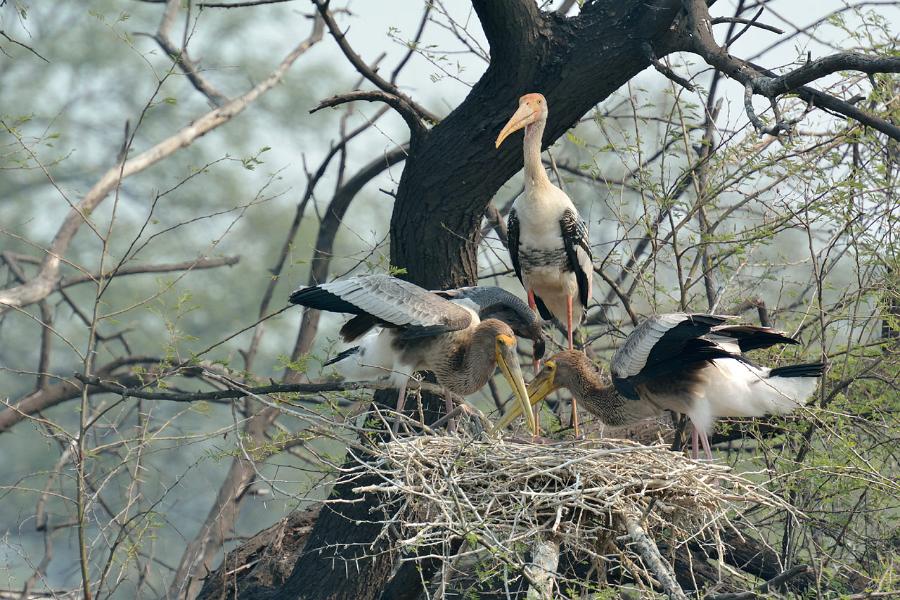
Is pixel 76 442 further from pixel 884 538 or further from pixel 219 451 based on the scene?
pixel 884 538

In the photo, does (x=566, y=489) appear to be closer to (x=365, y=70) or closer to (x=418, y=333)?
(x=418, y=333)

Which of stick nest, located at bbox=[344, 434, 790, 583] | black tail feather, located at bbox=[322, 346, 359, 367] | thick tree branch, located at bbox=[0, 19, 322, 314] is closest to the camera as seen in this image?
stick nest, located at bbox=[344, 434, 790, 583]

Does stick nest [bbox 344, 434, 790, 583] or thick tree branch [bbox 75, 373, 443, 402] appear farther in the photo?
thick tree branch [bbox 75, 373, 443, 402]

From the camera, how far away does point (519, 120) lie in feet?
19.1

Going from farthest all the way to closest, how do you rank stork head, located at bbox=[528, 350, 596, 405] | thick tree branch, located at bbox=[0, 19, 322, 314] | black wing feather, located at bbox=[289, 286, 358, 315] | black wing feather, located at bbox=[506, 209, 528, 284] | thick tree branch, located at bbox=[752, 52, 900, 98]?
thick tree branch, located at bbox=[0, 19, 322, 314] < black wing feather, located at bbox=[506, 209, 528, 284] < stork head, located at bbox=[528, 350, 596, 405] < black wing feather, located at bbox=[289, 286, 358, 315] < thick tree branch, located at bbox=[752, 52, 900, 98]

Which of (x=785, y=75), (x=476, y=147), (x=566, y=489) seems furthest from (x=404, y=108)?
(x=566, y=489)

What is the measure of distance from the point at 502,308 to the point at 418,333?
→ 2.35 feet

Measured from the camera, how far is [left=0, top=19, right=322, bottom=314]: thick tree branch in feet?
28.0

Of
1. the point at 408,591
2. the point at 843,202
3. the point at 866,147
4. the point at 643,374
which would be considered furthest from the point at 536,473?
the point at 866,147

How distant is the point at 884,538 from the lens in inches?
214

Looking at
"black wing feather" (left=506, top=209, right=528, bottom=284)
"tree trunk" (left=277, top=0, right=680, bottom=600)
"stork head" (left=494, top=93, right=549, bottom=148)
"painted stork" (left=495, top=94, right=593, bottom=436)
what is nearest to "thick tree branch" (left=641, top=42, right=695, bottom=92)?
"tree trunk" (left=277, top=0, right=680, bottom=600)

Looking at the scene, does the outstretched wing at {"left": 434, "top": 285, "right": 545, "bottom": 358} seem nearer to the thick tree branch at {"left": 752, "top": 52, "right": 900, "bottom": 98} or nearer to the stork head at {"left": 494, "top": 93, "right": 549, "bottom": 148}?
the stork head at {"left": 494, "top": 93, "right": 549, "bottom": 148}

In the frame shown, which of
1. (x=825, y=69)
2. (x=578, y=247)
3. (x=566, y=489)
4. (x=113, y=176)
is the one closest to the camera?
(x=566, y=489)

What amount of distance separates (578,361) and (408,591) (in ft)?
4.26
